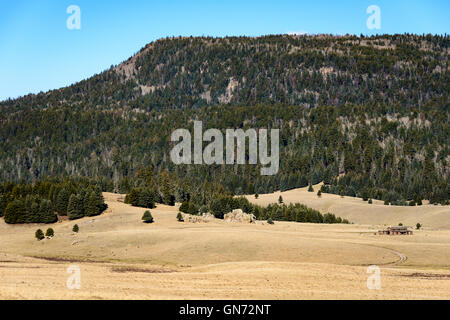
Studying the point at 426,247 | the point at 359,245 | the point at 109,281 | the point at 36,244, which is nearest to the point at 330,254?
the point at 359,245

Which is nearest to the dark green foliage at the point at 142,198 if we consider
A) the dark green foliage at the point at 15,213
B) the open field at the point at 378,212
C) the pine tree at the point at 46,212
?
the pine tree at the point at 46,212

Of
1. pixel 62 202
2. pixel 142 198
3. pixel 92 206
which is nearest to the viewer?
pixel 92 206

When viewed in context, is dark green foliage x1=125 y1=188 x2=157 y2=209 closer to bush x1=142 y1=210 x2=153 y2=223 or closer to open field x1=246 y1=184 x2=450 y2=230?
A: bush x1=142 y1=210 x2=153 y2=223

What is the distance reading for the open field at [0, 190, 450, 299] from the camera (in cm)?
4125

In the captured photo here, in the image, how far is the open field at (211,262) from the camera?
4125 centimetres

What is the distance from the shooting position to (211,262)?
2736 inches

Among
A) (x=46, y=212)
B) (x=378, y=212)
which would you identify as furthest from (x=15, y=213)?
(x=378, y=212)

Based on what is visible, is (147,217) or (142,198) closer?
(147,217)

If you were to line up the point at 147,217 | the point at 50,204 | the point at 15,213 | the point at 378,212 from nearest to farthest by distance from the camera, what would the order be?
the point at 147,217, the point at 15,213, the point at 50,204, the point at 378,212

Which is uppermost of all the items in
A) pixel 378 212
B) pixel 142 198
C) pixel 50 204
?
pixel 142 198

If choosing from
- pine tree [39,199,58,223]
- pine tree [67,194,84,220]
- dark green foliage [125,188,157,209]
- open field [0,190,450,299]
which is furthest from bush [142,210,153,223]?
dark green foliage [125,188,157,209]

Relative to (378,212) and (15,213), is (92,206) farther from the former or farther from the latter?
(378,212)

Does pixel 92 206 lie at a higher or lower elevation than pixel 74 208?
higher

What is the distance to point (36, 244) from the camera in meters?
88.1
